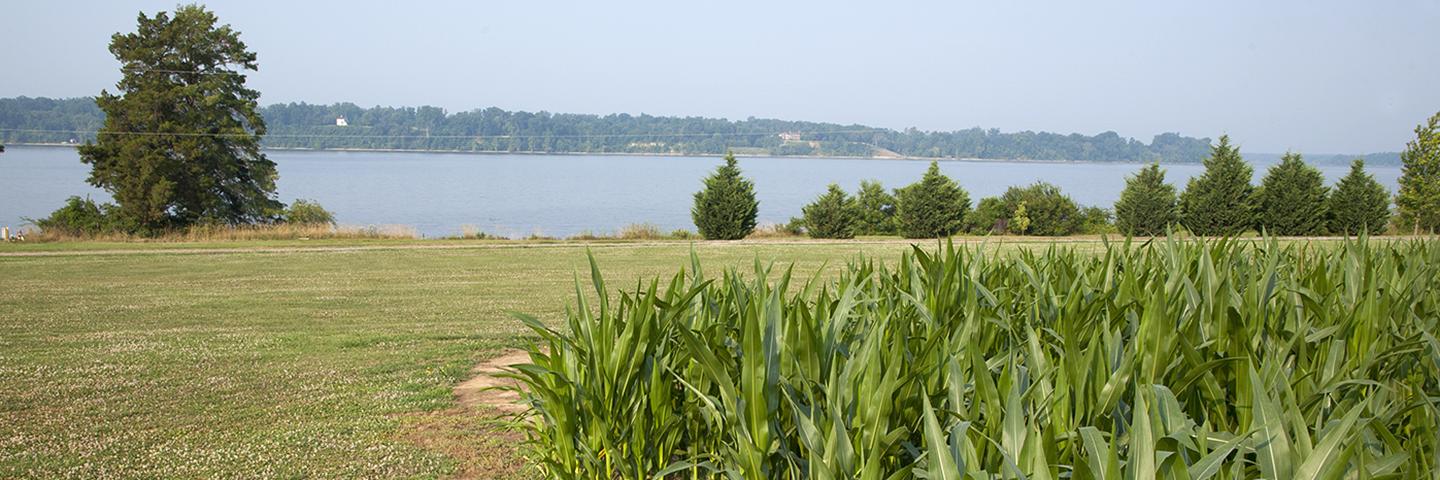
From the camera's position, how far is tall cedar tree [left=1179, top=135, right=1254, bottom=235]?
85.5ft

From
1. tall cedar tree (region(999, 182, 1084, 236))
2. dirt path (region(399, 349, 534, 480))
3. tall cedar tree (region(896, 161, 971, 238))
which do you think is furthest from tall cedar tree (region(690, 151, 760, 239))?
dirt path (region(399, 349, 534, 480))

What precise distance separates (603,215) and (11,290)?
47.5 m

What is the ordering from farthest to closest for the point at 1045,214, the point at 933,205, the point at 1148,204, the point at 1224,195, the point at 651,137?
1. the point at 651,137
2. the point at 1045,214
3. the point at 933,205
4. the point at 1148,204
5. the point at 1224,195

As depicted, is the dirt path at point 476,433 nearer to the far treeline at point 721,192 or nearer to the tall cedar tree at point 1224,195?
the far treeline at point 721,192

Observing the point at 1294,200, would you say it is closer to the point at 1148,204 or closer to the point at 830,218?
the point at 1148,204

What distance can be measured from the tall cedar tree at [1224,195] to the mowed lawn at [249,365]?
15.6 metres

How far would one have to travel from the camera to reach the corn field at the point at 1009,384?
8.50 feet

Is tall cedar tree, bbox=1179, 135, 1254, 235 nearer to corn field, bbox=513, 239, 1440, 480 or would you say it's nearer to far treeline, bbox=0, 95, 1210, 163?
corn field, bbox=513, 239, 1440, 480

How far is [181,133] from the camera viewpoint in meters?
38.1

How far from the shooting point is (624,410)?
4.44 metres

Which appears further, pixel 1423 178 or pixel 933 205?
pixel 933 205

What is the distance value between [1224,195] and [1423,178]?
4123 millimetres

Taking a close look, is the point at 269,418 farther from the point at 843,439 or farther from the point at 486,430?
the point at 843,439

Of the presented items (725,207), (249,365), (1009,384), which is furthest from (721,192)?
(1009,384)
